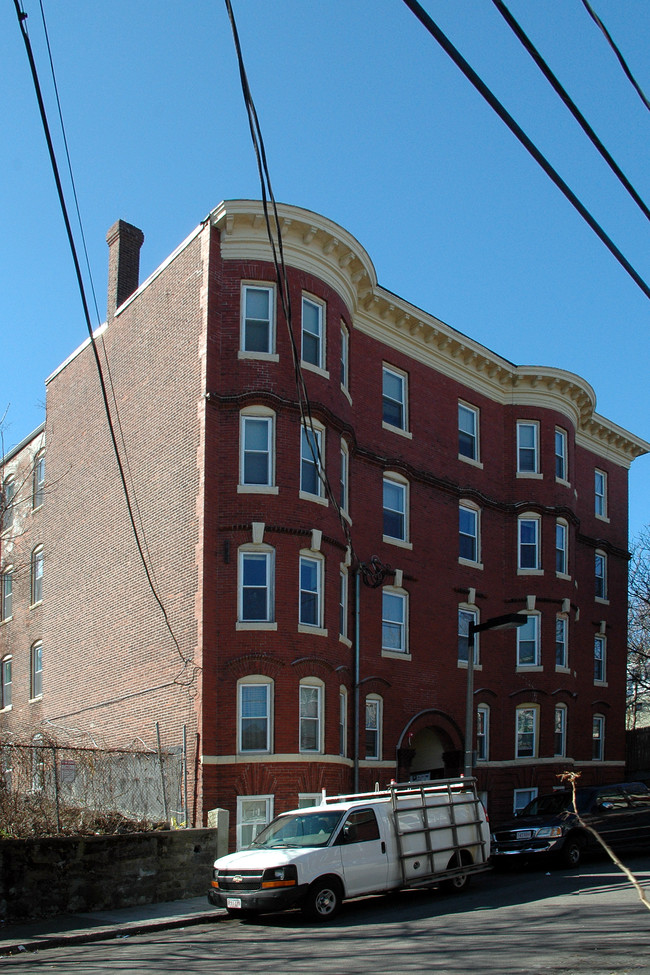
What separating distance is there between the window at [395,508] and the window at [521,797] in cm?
806

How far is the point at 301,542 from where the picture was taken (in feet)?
76.0

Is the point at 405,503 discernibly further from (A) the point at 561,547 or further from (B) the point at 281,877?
(B) the point at 281,877

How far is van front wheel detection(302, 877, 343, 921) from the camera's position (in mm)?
15383

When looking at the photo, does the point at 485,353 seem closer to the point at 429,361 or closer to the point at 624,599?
the point at 429,361

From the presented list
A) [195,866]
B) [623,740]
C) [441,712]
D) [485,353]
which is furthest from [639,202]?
[623,740]

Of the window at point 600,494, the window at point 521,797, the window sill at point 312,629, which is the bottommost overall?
the window at point 521,797

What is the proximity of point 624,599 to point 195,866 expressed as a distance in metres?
23.5

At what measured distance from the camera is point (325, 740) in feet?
75.4

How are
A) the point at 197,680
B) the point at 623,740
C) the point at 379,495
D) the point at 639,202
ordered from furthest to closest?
the point at 623,740, the point at 379,495, the point at 197,680, the point at 639,202

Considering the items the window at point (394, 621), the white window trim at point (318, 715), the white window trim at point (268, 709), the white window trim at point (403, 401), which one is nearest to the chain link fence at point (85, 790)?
the white window trim at point (268, 709)

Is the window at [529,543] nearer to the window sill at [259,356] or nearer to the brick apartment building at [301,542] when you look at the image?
the brick apartment building at [301,542]

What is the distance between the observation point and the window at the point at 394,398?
93.8 ft

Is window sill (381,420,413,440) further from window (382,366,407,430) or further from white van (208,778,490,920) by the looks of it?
white van (208,778,490,920)

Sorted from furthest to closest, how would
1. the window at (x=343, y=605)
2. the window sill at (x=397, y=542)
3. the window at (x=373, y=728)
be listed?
the window sill at (x=397, y=542) < the window at (x=373, y=728) < the window at (x=343, y=605)
